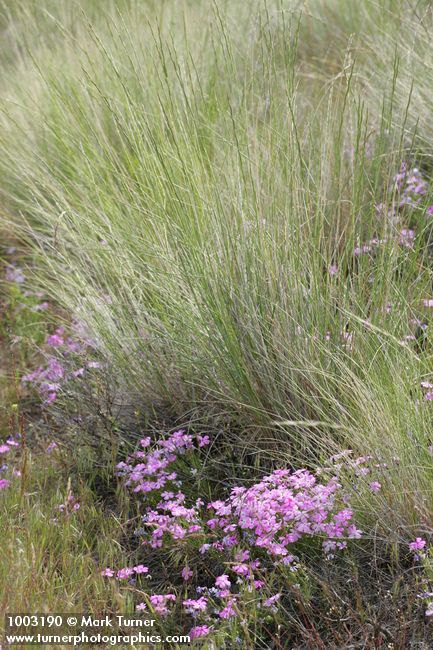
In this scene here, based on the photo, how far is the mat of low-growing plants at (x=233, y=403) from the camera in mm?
2275

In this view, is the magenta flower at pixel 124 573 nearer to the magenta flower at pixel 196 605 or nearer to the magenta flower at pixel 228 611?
the magenta flower at pixel 196 605

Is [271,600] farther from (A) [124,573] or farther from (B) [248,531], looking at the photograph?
(A) [124,573]

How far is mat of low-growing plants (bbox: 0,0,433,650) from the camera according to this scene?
89.6 inches

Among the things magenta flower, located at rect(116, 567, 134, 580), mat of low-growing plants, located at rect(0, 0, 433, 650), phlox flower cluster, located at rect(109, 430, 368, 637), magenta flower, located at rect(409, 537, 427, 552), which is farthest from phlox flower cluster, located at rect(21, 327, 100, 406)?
magenta flower, located at rect(409, 537, 427, 552)

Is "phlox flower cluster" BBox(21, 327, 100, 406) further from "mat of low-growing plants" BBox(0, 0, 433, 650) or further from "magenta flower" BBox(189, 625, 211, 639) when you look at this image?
"magenta flower" BBox(189, 625, 211, 639)

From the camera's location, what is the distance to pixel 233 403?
276 centimetres

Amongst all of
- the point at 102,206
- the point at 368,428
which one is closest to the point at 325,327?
the point at 368,428

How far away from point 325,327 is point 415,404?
0.44 meters

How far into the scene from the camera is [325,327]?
2715mm

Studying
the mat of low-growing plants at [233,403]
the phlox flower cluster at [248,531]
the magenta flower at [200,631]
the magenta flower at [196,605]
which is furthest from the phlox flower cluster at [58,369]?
the magenta flower at [200,631]

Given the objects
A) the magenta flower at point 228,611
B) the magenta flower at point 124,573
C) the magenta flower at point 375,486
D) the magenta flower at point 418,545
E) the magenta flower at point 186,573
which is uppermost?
the magenta flower at point 375,486

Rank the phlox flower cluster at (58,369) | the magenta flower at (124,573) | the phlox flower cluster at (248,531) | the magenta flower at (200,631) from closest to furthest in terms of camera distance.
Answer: the magenta flower at (200,631), the phlox flower cluster at (248,531), the magenta flower at (124,573), the phlox flower cluster at (58,369)

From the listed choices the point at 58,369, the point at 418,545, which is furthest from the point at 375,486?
the point at 58,369

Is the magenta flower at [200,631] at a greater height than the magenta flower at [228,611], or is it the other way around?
the magenta flower at [228,611]
